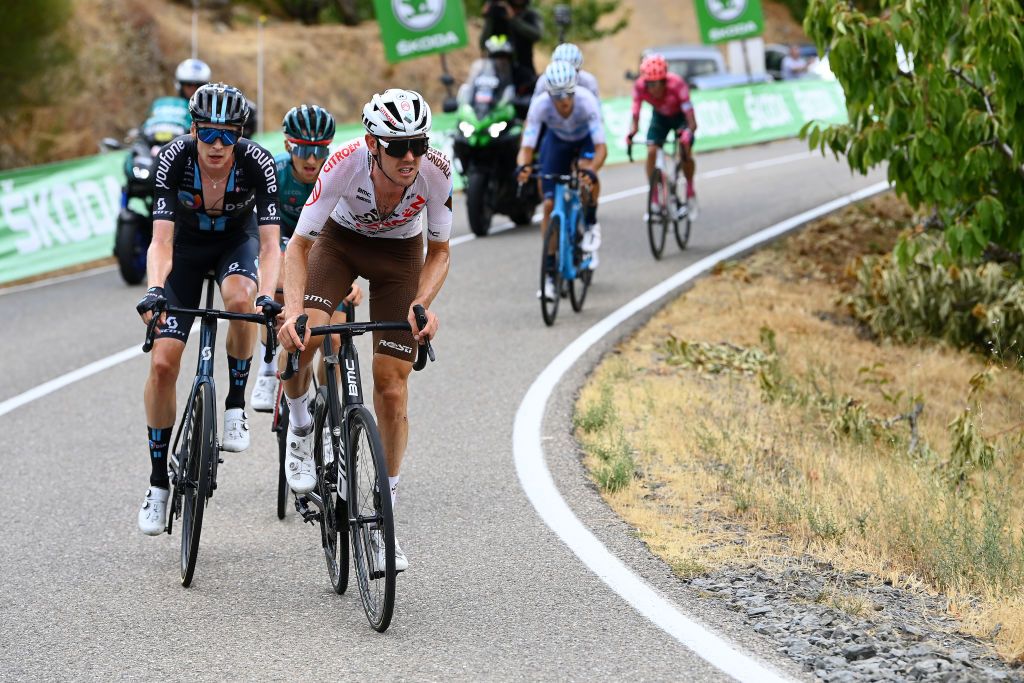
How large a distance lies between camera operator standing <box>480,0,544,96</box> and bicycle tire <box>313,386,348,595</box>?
12.5 m

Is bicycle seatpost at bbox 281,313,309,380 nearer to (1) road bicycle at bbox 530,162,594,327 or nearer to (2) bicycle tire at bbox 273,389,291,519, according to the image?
(2) bicycle tire at bbox 273,389,291,519

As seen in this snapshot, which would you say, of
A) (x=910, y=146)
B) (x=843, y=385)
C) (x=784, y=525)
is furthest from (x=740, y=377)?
(x=784, y=525)

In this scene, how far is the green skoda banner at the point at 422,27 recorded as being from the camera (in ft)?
80.6

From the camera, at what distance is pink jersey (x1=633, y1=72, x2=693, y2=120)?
15250mm

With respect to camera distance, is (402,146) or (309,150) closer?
(402,146)

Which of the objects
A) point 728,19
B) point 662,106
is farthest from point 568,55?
point 728,19

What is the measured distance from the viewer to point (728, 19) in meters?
30.5

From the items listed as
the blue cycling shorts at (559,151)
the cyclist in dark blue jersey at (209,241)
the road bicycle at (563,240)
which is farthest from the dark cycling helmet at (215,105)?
the blue cycling shorts at (559,151)

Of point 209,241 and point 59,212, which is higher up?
point 209,241

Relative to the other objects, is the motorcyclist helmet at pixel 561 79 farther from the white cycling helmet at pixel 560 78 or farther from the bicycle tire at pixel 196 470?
the bicycle tire at pixel 196 470

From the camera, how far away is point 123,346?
12.4m

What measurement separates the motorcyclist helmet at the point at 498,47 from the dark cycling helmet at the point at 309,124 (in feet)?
35.4

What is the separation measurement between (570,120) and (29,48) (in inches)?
505

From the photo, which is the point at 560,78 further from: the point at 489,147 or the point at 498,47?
the point at 498,47
